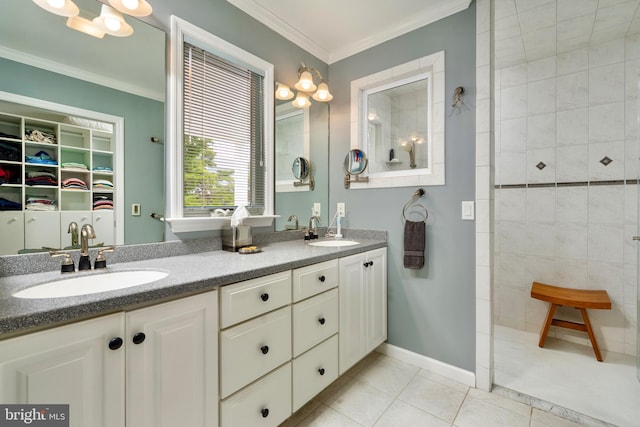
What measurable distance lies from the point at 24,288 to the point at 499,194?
330cm

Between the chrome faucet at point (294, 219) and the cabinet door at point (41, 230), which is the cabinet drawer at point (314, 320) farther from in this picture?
the cabinet door at point (41, 230)

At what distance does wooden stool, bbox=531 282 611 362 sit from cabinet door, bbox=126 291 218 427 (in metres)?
2.50

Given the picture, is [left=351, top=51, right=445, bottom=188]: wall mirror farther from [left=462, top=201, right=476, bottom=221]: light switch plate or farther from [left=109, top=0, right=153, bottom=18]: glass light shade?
[left=109, top=0, right=153, bottom=18]: glass light shade

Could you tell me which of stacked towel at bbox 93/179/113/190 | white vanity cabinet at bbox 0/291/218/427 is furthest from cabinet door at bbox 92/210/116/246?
white vanity cabinet at bbox 0/291/218/427

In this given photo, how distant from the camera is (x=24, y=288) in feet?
3.03

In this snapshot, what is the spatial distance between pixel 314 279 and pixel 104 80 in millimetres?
1407

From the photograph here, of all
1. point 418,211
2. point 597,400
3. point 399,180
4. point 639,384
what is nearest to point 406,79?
point 399,180

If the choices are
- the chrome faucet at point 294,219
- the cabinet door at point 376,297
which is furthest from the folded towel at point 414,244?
the chrome faucet at point 294,219

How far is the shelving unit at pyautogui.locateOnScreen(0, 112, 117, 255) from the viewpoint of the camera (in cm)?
107

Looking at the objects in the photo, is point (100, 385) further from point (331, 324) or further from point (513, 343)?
point (513, 343)

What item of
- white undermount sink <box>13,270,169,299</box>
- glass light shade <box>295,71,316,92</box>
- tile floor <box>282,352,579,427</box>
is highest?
glass light shade <box>295,71,316,92</box>

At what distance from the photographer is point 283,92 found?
81.5 inches

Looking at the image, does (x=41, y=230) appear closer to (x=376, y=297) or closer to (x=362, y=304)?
(x=362, y=304)

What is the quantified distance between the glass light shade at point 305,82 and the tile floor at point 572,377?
242cm
